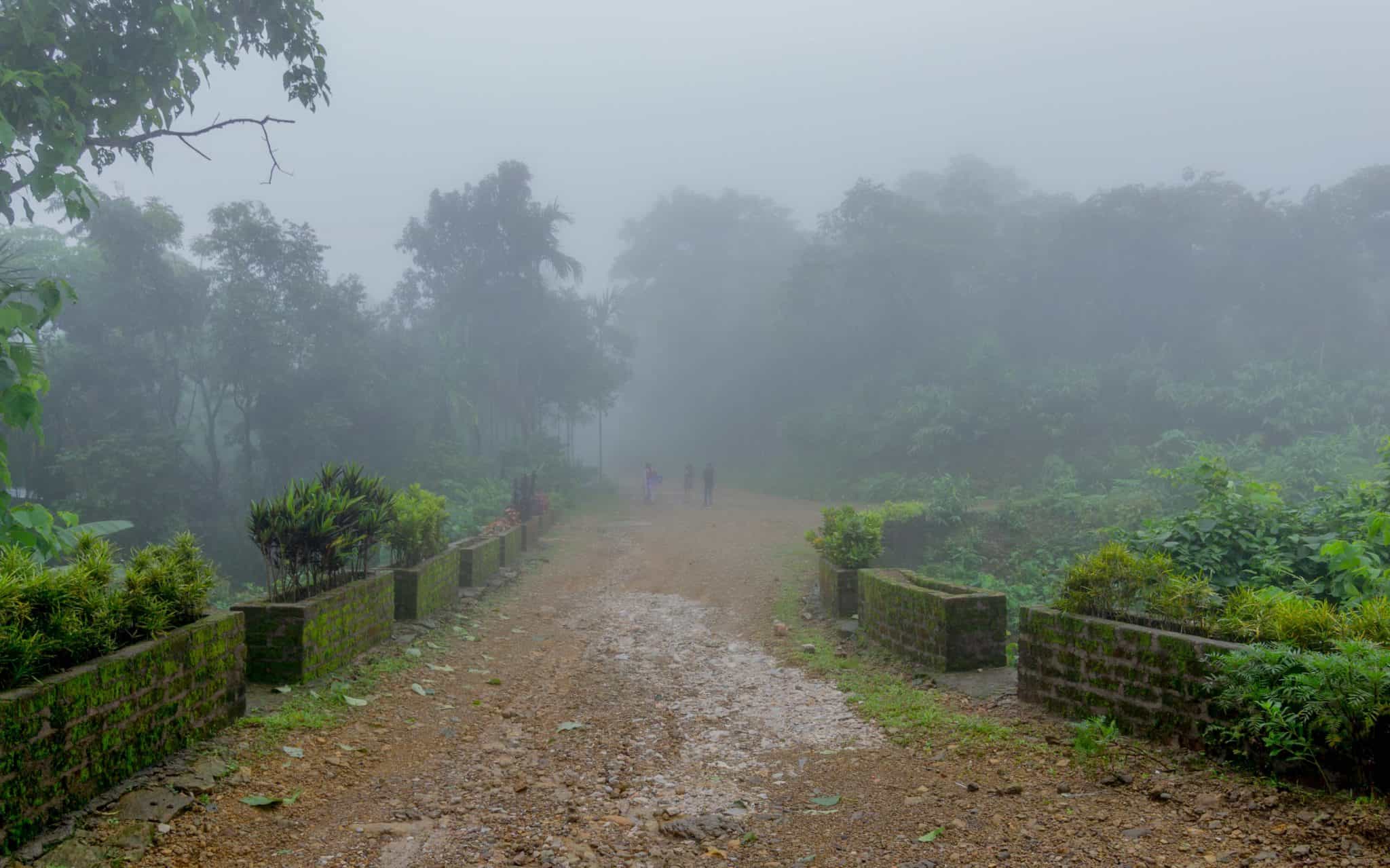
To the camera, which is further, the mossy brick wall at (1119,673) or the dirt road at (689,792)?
the mossy brick wall at (1119,673)

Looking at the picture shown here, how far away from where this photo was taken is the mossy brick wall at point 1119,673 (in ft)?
14.9

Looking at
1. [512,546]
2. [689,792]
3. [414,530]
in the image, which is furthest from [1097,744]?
[512,546]

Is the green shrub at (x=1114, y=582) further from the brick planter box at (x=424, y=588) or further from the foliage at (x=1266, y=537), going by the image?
the brick planter box at (x=424, y=588)

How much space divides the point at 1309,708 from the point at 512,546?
13461 millimetres

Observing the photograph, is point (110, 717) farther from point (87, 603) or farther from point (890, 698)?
point (890, 698)

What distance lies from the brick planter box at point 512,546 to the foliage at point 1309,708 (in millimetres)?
11750

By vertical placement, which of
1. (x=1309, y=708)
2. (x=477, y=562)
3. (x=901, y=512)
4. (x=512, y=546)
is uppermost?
(x=1309, y=708)

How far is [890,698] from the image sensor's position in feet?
21.6

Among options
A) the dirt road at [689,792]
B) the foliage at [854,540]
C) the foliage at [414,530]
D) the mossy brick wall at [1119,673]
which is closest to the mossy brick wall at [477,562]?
the foliage at [414,530]

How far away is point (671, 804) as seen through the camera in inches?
183

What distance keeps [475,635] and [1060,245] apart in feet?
124

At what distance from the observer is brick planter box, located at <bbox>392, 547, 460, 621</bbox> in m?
9.41

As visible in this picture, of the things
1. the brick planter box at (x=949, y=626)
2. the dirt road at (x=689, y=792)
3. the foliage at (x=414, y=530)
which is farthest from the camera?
the foliage at (x=414, y=530)

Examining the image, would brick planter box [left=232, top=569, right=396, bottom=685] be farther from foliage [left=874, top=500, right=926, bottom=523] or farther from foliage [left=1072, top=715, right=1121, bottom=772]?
foliage [left=874, top=500, right=926, bottom=523]
